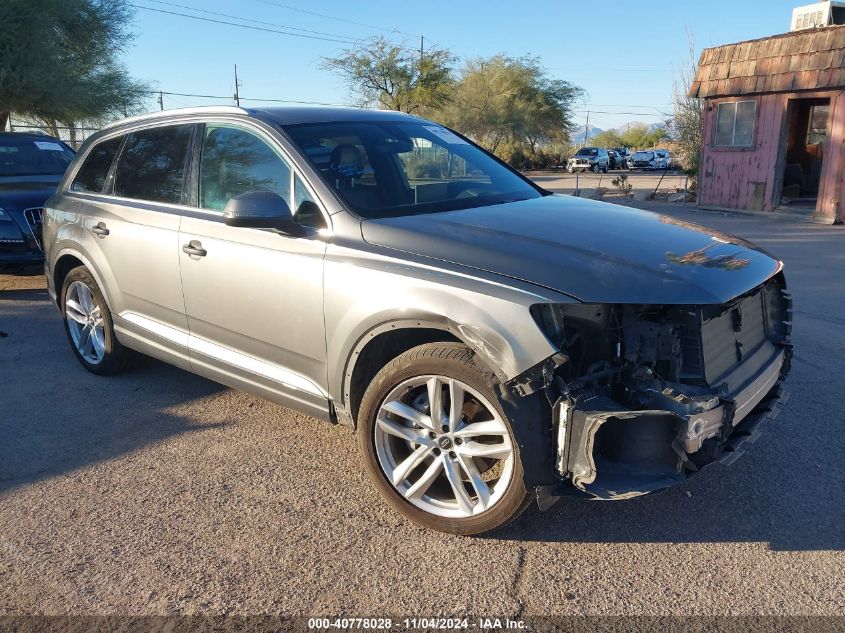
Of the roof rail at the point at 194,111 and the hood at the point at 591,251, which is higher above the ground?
the roof rail at the point at 194,111

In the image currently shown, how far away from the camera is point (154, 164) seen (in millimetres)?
4594

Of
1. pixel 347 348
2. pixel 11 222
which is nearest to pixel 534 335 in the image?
pixel 347 348

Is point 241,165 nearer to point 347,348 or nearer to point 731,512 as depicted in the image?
point 347,348

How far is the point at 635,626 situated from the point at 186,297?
9.61ft

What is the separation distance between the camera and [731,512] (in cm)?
333

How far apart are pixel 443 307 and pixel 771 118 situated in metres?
15.3

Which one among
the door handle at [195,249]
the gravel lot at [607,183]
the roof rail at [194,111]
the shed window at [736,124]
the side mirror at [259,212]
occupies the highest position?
the shed window at [736,124]

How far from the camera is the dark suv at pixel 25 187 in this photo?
7.71 meters

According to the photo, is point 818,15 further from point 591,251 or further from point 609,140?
point 609,140

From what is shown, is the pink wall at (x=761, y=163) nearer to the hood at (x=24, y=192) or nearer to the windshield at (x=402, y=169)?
the windshield at (x=402, y=169)

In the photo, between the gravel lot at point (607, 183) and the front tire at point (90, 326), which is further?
the gravel lot at point (607, 183)

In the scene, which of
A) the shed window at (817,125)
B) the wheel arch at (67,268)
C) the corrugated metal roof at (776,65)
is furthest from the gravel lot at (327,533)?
the shed window at (817,125)

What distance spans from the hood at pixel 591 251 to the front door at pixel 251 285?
477mm

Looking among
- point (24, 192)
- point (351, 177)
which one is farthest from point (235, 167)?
point (24, 192)
